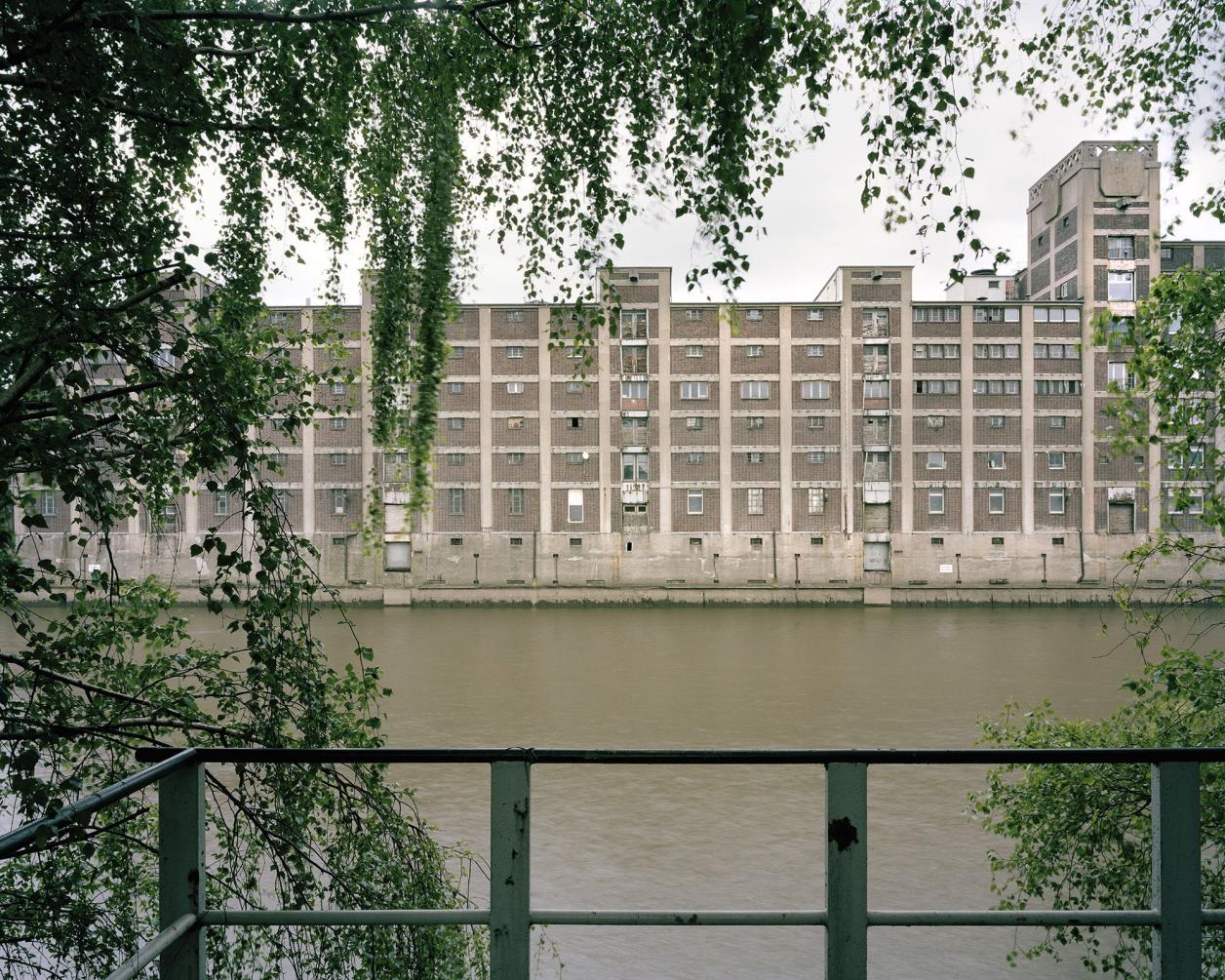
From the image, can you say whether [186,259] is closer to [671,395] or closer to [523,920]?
[523,920]

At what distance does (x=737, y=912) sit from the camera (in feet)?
6.62

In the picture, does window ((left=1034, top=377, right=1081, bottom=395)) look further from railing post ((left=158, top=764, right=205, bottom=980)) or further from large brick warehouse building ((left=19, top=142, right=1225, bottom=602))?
railing post ((left=158, top=764, right=205, bottom=980))

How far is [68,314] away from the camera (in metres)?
2.38

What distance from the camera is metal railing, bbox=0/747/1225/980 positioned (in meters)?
1.99

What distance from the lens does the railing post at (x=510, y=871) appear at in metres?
2.04

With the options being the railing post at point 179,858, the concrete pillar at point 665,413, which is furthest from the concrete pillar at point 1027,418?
the railing post at point 179,858

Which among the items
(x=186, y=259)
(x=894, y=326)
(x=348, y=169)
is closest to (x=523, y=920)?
(x=186, y=259)

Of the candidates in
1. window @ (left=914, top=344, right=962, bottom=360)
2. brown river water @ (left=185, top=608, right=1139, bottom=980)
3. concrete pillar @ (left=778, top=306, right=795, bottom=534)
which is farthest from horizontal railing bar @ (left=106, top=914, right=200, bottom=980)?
window @ (left=914, top=344, right=962, bottom=360)

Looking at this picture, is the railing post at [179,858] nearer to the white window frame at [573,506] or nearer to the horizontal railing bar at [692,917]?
the horizontal railing bar at [692,917]

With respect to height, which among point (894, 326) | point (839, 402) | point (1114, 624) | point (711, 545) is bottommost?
point (1114, 624)

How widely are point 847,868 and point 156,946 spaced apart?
145 cm

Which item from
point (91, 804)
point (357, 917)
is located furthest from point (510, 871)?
point (91, 804)

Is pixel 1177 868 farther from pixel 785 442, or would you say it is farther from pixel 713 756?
pixel 785 442

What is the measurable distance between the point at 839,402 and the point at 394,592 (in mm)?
21612
